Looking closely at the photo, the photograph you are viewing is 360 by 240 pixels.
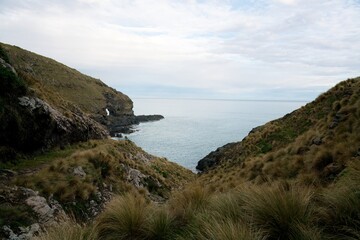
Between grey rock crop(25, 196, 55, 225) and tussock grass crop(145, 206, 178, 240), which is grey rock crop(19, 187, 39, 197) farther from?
tussock grass crop(145, 206, 178, 240)

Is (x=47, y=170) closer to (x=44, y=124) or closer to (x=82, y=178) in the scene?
(x=82, y=178)

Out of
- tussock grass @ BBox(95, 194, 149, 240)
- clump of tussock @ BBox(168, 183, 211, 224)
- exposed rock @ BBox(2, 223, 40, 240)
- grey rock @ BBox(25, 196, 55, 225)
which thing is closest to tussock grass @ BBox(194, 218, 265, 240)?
clump of tussock @ BBox(168, 183, 211, 224)

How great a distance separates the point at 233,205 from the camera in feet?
18.0

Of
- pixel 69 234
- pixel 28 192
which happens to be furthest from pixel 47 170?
pixel 69 234

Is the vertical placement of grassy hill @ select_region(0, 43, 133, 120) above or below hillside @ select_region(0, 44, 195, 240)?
above

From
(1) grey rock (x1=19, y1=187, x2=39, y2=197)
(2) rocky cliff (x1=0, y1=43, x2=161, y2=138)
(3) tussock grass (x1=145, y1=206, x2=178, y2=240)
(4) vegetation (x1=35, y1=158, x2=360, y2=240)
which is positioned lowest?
(1) grey rock (x1=19, y1=187, x2=39, y2=197)

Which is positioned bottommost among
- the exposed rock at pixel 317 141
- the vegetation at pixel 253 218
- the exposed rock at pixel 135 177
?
the exposed rock at pixel 135 177

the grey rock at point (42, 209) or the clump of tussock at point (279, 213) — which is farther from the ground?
the clump of tussock at point (279, 213)

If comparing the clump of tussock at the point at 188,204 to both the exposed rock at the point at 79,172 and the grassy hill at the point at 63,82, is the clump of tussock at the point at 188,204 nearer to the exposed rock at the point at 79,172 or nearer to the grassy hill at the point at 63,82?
the exposed rock at the point at 79,172

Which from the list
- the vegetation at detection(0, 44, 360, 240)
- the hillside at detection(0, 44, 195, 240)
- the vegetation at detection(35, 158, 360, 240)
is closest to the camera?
the vegetation at detection(35, 158, 360, 240)

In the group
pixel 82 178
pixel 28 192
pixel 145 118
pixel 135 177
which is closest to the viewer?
pixel 28 192

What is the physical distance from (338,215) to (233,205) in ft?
5.57

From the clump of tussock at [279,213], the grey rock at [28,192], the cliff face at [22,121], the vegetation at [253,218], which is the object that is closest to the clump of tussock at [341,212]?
the vegetation at [253,218]

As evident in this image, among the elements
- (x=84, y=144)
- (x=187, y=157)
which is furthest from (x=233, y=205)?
(x=187, y=157)
